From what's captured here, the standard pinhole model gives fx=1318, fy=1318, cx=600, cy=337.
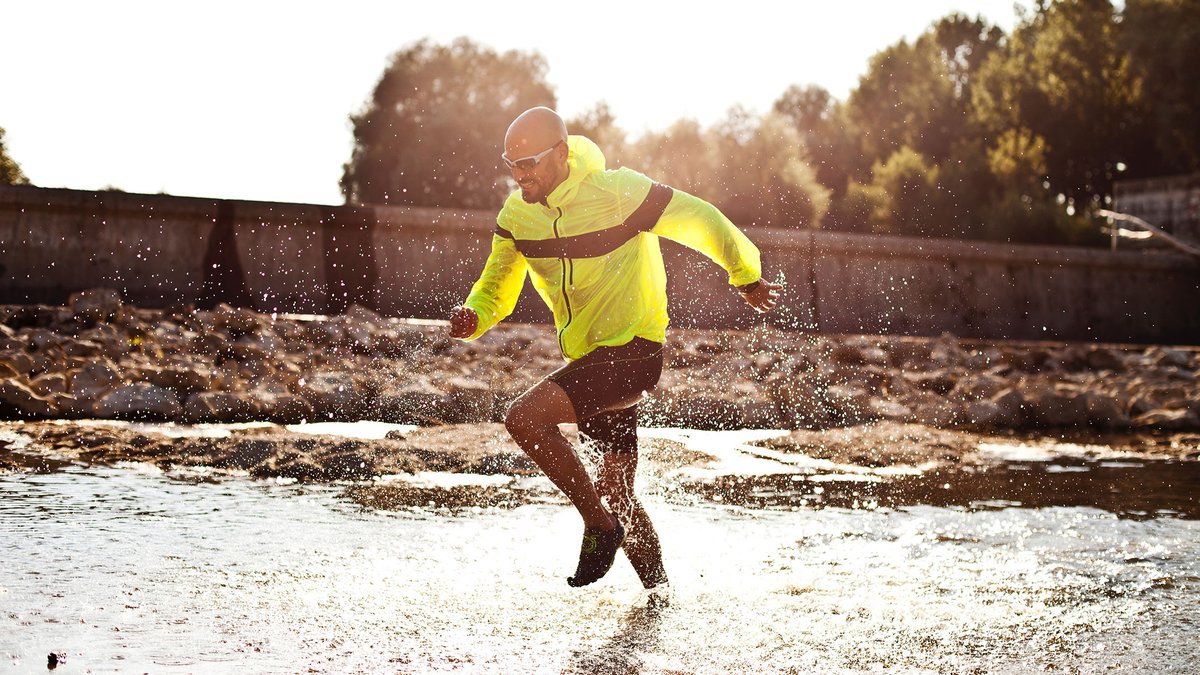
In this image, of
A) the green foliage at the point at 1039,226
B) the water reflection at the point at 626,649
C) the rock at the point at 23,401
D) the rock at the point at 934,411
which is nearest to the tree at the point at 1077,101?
the green foliage at the point at 1039,226

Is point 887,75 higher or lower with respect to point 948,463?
higher

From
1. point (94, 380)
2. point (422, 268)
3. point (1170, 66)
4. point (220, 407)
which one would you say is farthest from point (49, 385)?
point (1170, 66)

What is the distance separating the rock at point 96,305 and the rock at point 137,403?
3.15 metres

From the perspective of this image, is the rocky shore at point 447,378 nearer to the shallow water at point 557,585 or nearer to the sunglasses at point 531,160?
the shallow water at point 557,585

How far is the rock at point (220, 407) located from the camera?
32.4ft

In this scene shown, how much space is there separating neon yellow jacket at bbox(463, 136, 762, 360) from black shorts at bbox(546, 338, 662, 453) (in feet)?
0.19

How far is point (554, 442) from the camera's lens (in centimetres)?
493

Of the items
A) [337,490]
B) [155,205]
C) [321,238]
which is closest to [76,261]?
[155,205]

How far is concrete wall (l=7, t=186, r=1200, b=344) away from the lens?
14195 millimetres

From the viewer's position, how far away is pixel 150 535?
5633 millimetres

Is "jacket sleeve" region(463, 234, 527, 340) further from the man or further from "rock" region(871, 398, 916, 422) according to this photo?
"rock" region(871, 398, 916, 422)

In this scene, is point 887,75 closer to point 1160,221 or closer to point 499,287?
point 1160,221

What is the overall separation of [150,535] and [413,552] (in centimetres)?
113

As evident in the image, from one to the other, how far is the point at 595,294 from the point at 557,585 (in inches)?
44.9
